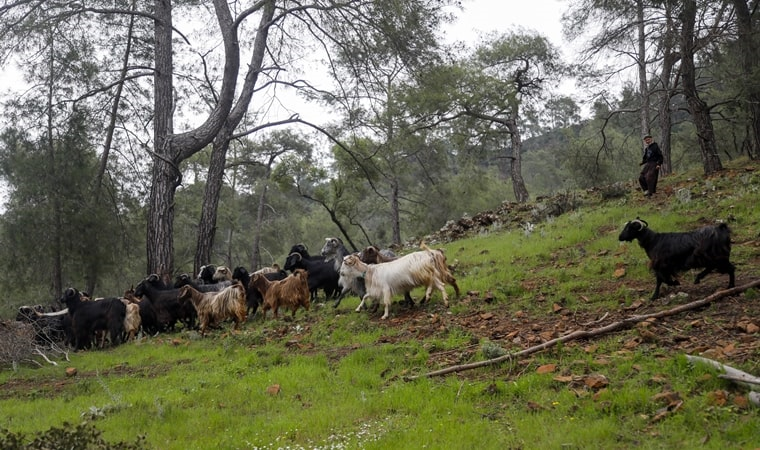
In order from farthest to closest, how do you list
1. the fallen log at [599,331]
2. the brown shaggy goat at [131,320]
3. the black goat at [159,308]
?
the black goat at [159,308] < the brown shaggy goat at [131,320] < the fallen log at [599,331]

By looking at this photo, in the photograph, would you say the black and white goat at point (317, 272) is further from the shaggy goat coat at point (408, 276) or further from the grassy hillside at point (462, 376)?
the shaggy goat coat at point (408, 276)

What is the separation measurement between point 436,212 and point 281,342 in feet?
89.5

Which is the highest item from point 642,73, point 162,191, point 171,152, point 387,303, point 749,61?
point 642,73

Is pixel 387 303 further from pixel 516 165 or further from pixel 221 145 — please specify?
pixel 516 165

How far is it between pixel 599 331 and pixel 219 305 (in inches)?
293

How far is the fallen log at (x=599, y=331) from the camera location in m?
6.29

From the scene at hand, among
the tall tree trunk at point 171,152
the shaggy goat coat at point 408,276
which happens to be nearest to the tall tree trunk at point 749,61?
the shaggy goat coat at point 408,276

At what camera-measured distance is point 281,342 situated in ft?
30.4

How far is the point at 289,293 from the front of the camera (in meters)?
11.4

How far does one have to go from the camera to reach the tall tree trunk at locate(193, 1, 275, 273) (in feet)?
50.7

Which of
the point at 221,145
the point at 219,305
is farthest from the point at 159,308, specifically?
the point at 221,145

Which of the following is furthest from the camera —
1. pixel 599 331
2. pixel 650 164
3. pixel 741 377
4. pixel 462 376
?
pixel 650 164

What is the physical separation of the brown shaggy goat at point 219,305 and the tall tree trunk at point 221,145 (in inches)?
191

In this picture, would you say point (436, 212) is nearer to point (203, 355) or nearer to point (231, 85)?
point (231, 85)
